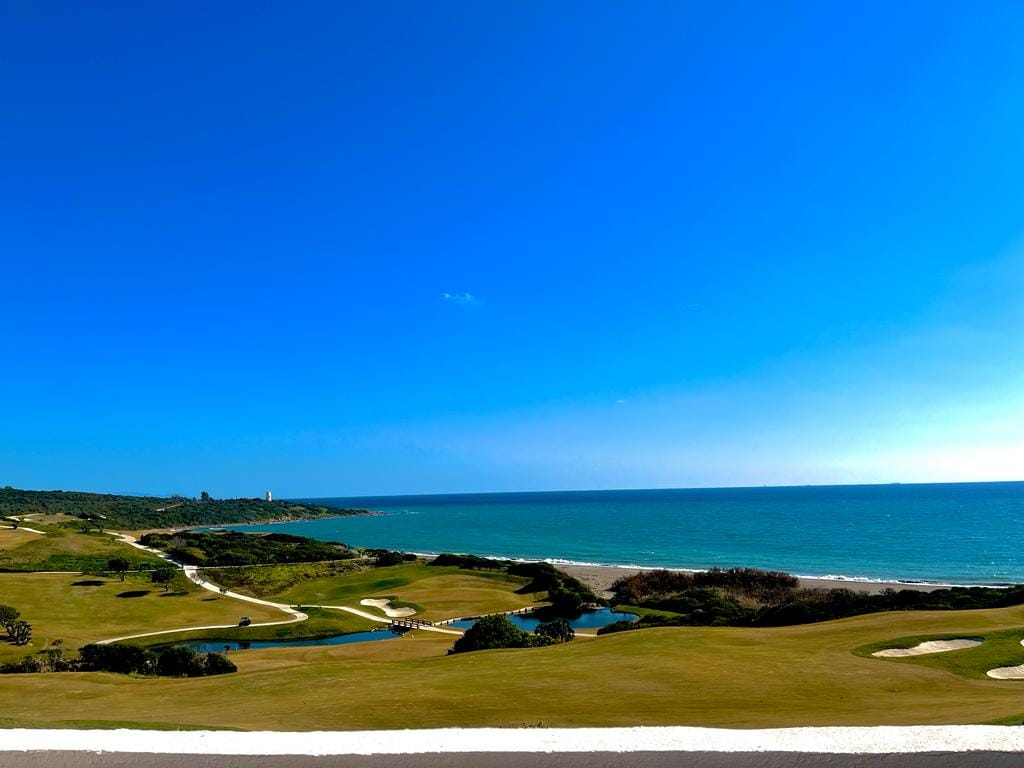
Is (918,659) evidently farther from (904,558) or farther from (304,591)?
(904,558)

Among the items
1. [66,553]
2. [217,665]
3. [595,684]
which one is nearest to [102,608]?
[66,553]

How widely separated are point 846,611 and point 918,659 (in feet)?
46.8

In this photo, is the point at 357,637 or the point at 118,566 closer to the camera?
the point at 357,637

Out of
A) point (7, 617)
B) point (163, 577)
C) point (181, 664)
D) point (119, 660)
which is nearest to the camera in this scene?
point (181, 664)

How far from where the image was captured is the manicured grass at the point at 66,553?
70.7 meters

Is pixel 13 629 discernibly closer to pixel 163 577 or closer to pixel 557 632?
pixel 163 577

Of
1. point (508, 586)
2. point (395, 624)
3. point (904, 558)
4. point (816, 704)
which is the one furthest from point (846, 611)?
point (904, 558)

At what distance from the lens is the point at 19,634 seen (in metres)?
37.3

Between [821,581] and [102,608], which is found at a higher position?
[102,608]

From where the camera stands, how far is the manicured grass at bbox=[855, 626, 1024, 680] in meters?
18.4

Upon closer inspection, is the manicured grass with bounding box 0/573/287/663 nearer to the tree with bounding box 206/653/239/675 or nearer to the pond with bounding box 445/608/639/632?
the pond with bounding box 445/608/639/632

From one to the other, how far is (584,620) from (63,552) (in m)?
68.7

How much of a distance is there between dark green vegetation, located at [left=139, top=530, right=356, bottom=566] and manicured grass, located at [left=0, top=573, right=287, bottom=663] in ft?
75.9

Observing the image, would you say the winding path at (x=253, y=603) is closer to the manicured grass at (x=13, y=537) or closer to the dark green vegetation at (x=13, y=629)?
the dark green vegetation at (x=13, y=629)
